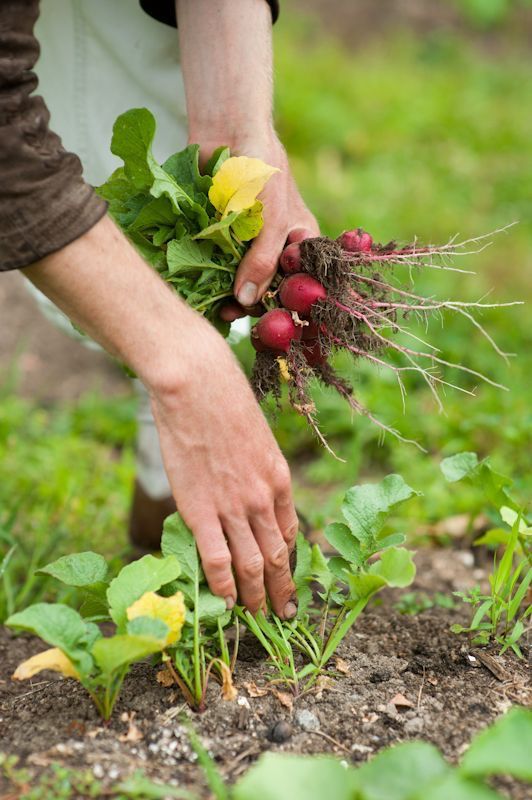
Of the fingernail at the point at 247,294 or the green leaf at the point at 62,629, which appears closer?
the green leaf at the point at 62,629

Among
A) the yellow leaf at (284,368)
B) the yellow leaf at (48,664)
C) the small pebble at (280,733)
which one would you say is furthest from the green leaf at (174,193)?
the small pebble at (280,733)

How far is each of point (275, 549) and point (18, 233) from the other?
71 centimetres

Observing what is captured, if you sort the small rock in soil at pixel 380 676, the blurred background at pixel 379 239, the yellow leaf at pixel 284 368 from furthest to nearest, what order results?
the blurred background at pixel 379 239, the yellow leaf at pixel 284 368, the small rock in soil at pixel 380 676

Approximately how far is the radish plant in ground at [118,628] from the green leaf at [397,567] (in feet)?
1.23

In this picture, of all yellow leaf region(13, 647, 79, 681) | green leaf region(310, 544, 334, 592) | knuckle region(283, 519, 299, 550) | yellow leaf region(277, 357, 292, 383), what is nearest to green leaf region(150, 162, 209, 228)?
yellow leaf region(277, 357, 292, 383)

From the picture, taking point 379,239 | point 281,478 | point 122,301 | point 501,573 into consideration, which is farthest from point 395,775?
point 379,239

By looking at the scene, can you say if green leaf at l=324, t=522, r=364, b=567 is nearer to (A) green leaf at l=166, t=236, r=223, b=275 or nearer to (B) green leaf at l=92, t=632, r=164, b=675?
(B) green leaf at l=92, t=632, r=164, b=675

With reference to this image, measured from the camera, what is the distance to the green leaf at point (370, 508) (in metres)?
1.76

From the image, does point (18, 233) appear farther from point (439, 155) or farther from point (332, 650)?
point (439, 155)

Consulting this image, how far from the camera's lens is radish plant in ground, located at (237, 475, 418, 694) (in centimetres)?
163

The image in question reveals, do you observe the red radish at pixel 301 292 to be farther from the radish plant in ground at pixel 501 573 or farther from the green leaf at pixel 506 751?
the green leaf at pixel 506 751

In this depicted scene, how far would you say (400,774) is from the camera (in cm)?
120

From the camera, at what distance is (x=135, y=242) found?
5.98ft

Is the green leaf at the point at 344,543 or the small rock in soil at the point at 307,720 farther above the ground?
the green leaf at the point at 344,543
